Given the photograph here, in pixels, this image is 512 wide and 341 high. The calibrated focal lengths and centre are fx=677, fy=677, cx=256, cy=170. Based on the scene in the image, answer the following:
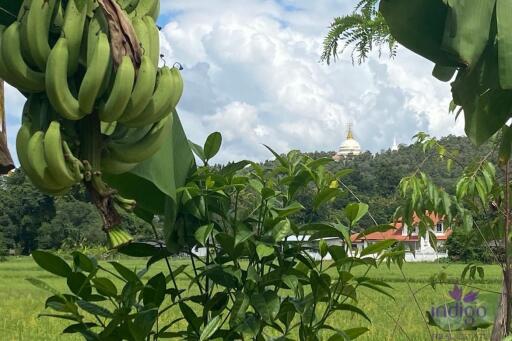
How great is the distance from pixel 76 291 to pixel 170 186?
15.4 inches

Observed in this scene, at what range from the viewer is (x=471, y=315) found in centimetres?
275

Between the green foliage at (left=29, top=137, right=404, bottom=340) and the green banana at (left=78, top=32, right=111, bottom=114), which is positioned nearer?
the green banana at (left=78, top=32, right=111, bottom=114)

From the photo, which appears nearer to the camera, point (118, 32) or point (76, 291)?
point (118, 32)

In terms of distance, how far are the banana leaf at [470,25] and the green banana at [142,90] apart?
1.52 ft

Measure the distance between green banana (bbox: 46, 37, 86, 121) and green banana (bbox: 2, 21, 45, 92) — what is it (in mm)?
62

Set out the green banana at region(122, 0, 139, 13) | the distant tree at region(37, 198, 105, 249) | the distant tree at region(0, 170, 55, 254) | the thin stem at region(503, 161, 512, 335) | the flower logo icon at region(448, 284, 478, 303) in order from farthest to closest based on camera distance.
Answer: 1. the distant tree at region(37, 198, 105, 249)
2. the distant tree at region(0, 170, 55, 254)
3. the flower logo icon at region(448, 284, 478, 303)
4. the thin stem at region(503, 161, 512, 335)
5. the green banana at region(122, 0, 139, 13)

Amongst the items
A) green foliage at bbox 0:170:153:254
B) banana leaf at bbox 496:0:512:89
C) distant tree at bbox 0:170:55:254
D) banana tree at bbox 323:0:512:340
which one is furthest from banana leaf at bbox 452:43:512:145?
green foliage at bbox 0:170:153:254

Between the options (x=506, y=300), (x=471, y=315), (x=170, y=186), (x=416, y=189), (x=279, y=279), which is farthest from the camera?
(x=471, y=315)

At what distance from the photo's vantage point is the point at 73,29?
40.7 inches

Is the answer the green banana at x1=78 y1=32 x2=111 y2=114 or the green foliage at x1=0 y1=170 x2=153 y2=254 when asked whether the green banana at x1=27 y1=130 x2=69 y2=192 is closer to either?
the green banana at x1=78 y1=32 x2=111 y2=114

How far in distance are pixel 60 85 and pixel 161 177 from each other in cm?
43

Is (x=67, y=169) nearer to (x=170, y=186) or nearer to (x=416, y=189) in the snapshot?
(x=170, y=186)

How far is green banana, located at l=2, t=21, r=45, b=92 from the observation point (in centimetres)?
103

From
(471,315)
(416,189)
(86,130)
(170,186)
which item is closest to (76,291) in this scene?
(170,186)
